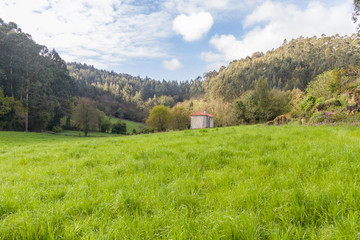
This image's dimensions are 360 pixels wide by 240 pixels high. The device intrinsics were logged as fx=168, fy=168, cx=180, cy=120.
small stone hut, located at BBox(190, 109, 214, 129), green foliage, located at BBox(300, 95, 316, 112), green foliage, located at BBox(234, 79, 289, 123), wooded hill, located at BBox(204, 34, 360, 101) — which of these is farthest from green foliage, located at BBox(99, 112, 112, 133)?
green foliage, located at BBox(300, 95, 316, 112)

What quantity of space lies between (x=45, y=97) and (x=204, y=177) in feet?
183

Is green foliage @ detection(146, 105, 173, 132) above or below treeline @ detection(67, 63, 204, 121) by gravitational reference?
below

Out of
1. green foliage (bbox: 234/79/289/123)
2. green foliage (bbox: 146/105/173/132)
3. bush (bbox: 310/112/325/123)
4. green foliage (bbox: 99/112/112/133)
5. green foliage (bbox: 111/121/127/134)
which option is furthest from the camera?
green foliage (bbox: 111/121/127/134)

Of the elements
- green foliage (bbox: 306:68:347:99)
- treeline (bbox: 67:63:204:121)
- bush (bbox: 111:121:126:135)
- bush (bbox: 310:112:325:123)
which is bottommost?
bush (bbox: 111:121:126:135)

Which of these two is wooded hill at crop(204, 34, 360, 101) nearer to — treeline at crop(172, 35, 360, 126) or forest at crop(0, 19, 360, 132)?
Result: treeline at crop(172, 35, 360, 126)

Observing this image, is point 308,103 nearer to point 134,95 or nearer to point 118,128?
point 118,128

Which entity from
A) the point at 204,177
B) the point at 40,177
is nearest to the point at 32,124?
the point at 40,177

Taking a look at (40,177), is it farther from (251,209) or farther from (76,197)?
(251,209)

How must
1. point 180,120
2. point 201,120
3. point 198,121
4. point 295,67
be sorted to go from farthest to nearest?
point 295,67
point 180,120
point 198,121
point 201,120

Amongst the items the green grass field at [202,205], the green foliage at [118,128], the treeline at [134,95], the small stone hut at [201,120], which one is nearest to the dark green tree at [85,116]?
the green foliage at [118,128]

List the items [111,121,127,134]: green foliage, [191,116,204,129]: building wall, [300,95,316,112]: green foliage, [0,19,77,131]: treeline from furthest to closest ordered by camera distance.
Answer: [111,121,127,134]: green foliage → [191,116,204,129]: building wall → [0,19,77,131]: treeline → [300,95,316,112]: green foliage

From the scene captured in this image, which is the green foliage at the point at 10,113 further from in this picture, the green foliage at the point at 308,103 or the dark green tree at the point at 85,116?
the green foliage at the point at 308,103

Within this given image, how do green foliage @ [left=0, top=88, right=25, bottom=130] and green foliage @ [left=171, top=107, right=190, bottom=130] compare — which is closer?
green foliage @ [left=0, top=88, right=25, bottom=130]

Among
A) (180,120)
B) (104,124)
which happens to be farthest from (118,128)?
(180,120)
